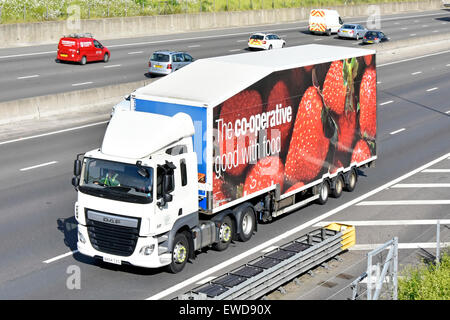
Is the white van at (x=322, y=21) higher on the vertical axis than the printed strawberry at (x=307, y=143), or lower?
higher

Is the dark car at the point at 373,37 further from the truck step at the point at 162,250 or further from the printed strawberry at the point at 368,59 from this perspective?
the truck step at the point at 162,250

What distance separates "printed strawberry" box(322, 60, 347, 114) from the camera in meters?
23.3

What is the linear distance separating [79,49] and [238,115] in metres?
30.6

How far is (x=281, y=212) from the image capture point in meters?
21.7

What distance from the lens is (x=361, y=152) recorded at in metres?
25.9

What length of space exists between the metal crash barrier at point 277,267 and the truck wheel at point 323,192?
3195 mm

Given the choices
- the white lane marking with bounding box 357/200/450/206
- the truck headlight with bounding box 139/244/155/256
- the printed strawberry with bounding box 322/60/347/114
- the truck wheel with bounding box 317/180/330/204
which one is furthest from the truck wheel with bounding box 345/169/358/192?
the truck headlight with bounding box 139/244/155/256

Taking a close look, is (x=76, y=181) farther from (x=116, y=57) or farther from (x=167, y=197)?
(x=116, y=57)

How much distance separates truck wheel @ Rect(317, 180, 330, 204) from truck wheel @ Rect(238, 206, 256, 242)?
153 inches

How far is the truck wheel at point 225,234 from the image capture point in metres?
19.5

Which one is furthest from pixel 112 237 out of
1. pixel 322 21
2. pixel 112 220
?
pixel 322 21

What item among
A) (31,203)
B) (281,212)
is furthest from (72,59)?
(281,212)

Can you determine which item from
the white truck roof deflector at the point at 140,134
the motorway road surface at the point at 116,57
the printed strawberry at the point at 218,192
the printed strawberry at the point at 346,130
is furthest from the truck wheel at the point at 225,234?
the motorway road surface at the point at 116,57

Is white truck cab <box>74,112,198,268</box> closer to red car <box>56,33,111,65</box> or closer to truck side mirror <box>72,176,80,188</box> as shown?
truck side mirror <box>72,176,80,188</box>
